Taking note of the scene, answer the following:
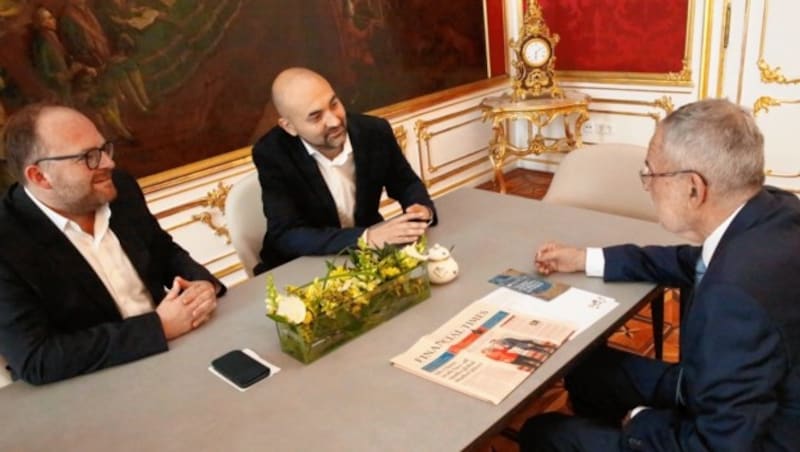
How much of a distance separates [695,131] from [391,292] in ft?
2.42

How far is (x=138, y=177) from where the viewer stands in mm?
2887

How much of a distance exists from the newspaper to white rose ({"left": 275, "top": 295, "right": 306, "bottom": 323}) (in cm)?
22

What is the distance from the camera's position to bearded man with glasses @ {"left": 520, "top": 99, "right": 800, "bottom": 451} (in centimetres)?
103

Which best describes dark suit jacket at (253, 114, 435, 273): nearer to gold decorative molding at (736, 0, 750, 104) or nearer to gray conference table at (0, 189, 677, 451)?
gray conference table at (0, 189, 677, 451)

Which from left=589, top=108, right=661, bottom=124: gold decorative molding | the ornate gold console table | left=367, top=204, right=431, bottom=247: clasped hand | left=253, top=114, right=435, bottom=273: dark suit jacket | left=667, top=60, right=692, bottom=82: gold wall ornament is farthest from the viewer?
left=589, top=108, right=661, bottom=124: gold decorative molding

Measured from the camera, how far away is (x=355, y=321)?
1.36m

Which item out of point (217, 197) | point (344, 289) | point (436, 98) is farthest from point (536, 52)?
point (344, 289)

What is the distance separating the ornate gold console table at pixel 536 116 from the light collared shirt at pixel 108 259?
2974 millimetres

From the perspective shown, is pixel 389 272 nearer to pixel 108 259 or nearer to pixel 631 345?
pixel 108 259

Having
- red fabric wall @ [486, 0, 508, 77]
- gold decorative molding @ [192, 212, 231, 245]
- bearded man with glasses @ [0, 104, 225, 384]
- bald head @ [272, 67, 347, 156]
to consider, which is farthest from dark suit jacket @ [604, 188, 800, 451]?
red fabric wall @ [486, 0, 508, 77]

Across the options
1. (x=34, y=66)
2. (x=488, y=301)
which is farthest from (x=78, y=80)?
(x=488, y=301)

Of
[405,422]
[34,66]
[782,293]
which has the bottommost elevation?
[405,422]

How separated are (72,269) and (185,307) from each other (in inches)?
12.1

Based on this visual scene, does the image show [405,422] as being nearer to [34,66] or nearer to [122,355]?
[122,355]
